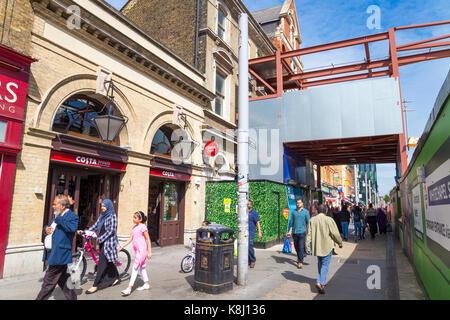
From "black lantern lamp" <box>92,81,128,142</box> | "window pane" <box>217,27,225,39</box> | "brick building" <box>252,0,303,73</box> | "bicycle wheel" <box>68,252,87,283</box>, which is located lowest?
"bicycle wheel" <box>68,252,87,283</box>

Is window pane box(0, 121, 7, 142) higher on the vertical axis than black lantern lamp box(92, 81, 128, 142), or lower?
lower

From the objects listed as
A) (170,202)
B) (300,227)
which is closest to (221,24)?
(170,202)

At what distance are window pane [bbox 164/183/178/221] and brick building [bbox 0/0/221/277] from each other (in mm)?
44

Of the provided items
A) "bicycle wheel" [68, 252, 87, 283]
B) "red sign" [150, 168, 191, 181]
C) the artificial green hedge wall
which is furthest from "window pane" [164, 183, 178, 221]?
"bicycle wheel" [68, 252, 87, 283]

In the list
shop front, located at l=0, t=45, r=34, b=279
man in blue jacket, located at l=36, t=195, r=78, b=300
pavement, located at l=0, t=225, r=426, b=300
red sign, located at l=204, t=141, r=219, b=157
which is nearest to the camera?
man in blue jacket, located at l=36, t=195, r=78, b=300

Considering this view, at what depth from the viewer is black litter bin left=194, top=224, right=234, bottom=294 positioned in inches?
233

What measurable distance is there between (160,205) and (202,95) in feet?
18.8

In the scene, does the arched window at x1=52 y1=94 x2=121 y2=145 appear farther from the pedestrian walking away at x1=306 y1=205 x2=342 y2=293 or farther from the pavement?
the pedestrian walking away at x1=306 y1=205 x2=342 y2=293

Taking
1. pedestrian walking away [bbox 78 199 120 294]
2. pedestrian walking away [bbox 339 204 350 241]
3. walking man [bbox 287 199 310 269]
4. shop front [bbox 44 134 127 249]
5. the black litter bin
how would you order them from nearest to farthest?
the black litter bin < pedestrian walking away [bbox 78 199 120 294] < shop front [bbox 44 134 127 249] < walking man [bbox 287 199 310 269] < pedestrian walking away [bbox 339 204 350 241]

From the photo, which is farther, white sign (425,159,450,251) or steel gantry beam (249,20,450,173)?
steel gantry beam (249,20,450,173)

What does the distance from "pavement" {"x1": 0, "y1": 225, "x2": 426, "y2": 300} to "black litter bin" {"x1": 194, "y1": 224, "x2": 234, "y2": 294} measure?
0.16m

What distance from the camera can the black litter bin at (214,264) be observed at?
5922 millimetres

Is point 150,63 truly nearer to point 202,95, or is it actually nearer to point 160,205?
point 202,95
